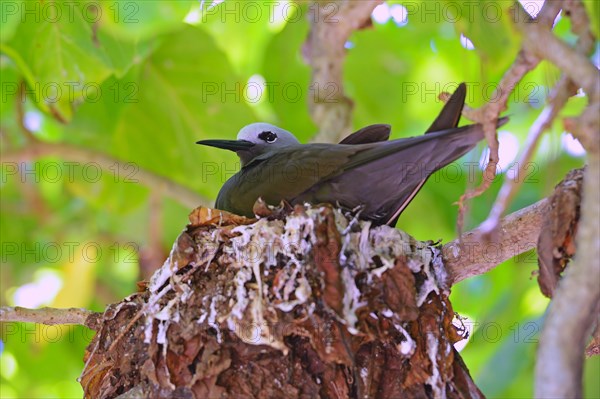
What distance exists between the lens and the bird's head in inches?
217

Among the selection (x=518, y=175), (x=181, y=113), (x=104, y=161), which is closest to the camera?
(x=518, y=175)

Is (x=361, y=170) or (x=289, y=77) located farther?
(x=289, y=77)

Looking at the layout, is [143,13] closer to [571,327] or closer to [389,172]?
[389,172]

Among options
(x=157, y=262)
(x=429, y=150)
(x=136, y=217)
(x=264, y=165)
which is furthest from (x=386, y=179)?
(x=136, y=217)

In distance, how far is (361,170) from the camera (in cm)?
430

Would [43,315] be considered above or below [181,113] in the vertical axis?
below

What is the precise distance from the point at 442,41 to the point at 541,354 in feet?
18.2

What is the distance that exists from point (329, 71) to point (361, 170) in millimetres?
1549

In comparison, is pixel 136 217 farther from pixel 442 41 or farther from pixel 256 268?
pixel 256 268

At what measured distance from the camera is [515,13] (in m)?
3.46

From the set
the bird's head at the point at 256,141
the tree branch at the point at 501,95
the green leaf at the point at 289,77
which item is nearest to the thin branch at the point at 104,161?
the bird's head at the point at 256,141

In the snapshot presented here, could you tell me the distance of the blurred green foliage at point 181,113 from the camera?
5.00 m

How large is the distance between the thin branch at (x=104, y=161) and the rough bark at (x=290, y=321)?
2191 millimetres

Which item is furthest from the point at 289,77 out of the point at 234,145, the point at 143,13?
the point at 143,13
